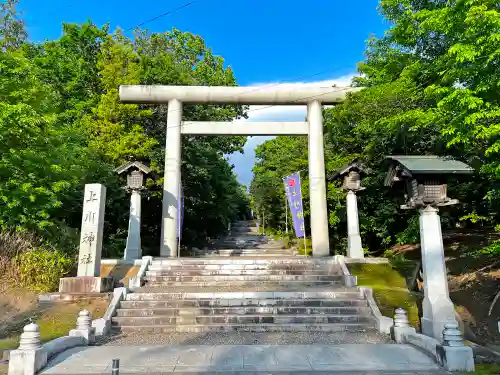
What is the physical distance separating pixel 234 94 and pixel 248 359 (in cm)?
1047

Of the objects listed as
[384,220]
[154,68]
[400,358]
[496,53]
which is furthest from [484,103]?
[154,68]

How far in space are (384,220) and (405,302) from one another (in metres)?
6.28

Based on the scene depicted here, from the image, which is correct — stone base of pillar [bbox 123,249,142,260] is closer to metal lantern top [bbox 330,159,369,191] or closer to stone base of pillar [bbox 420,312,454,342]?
metal lantern top [bbox 330,159,369,191]

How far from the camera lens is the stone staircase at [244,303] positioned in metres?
7.79

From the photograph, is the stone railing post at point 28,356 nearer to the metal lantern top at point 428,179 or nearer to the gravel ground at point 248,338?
the gravel ground at point 248,338

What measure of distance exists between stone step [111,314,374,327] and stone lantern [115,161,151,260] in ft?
15.6

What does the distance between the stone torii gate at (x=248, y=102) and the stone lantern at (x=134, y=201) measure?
42.2 inches

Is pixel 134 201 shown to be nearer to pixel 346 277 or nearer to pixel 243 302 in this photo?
pixel 243 302

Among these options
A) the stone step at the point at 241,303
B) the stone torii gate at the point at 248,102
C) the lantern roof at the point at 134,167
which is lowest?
the stone step at the point at 241,303

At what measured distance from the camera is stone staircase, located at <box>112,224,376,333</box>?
25.5ft

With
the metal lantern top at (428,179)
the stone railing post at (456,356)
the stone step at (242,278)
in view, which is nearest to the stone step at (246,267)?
the stone step at (242,278)

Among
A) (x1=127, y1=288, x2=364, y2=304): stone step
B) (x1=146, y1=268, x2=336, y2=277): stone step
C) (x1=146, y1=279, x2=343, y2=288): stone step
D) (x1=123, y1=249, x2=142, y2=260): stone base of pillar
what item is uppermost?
(x1=123, y1=249, x2=142, y2=260): stone base of pillar

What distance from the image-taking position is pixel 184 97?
14.0m

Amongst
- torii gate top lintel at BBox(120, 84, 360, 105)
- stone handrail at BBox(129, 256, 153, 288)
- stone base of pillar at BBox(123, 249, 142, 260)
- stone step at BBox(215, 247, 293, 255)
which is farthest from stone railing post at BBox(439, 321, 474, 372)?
stone step at BBox(215, 247, 293, 255)
